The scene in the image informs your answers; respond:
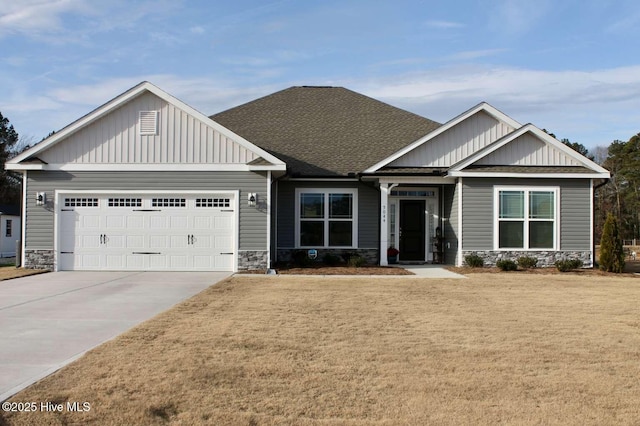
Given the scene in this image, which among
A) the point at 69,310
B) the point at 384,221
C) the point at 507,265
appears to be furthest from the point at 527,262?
the point at 69,310

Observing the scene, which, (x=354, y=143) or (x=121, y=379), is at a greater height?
(x=354, y=143)

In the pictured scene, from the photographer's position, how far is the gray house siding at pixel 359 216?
61.8 ft

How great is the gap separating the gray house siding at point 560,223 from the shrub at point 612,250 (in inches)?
22.1

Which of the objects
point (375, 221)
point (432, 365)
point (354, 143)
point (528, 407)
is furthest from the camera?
point (354, 143)

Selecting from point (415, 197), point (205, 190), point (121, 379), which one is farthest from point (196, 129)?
point (121, 379)

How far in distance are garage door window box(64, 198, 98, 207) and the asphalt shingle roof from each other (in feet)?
19.9

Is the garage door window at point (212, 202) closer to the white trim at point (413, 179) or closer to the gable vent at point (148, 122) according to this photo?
the gable vent at point (148, 122)

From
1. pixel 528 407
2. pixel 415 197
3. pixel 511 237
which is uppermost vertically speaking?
pixel 415 197

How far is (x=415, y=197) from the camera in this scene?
64.4 feet

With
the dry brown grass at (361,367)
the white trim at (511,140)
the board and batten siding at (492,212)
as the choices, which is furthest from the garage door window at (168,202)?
the board and batten siding at (492,212)

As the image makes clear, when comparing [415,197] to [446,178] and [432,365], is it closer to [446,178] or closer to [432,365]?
[446,178]

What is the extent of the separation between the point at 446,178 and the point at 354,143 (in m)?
4.40

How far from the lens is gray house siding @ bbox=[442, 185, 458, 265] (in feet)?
58.5

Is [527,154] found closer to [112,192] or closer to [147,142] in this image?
[147,142]
